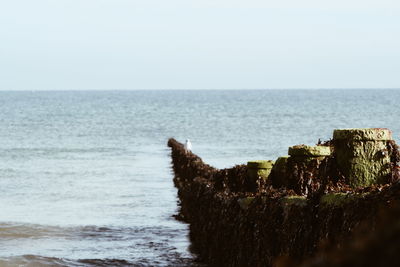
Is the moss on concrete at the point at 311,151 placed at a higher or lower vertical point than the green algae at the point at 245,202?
higher

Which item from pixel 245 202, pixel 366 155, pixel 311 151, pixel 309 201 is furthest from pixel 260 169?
pixel 309 201

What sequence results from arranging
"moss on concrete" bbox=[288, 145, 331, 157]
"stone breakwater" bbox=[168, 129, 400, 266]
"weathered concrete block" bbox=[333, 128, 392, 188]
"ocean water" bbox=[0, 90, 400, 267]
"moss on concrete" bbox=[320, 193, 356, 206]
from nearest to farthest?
"stone breakwater" bbox=[168, 129, 400, 266], "moss on concrete" bbox=[320, 193, 356, 206], "weathered concrete block" bbox=[333, 128, 392, 188], "moss on concrete" bbox=[288, 145, 331, 157], "ocean water" bbox=[0, 90, 400, 267]

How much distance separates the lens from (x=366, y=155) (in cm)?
720

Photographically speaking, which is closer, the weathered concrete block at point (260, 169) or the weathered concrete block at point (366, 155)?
the weathered concrete block at point (366, 155)

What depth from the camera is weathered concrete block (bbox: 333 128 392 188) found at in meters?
7.15

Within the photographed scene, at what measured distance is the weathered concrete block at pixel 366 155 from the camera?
7148 millimetres

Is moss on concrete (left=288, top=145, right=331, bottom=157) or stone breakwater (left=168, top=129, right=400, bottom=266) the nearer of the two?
stone breakwater (left=168, top=129, right=400, bottom=266)

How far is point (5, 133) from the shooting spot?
74.0m

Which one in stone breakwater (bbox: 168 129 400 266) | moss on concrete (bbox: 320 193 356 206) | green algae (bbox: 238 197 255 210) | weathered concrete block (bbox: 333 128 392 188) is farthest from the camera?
green algae (bbox: 238 197 255 210)

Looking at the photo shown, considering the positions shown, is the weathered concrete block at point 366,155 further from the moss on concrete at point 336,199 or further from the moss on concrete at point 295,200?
the moss on concrete at point 336,199

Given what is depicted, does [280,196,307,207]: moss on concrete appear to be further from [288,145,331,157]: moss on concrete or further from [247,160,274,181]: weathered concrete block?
[247,160,274,181]: weathered concrete block

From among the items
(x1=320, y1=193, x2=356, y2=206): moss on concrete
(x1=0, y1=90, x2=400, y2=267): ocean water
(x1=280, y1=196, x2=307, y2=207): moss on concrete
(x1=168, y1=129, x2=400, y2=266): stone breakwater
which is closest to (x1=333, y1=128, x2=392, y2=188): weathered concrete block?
(x1=168, y1=129, x2=400, y2=266): stone breakwater

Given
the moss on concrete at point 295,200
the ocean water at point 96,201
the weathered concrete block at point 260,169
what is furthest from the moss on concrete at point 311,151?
the ocean water at point 96,201

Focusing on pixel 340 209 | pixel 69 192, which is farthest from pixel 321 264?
pixel 69 192
